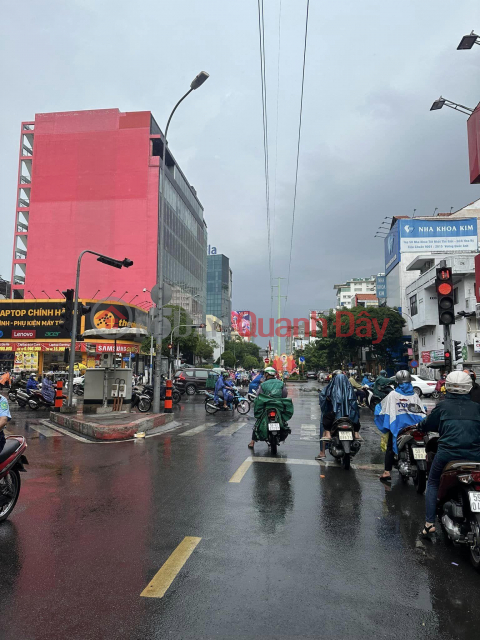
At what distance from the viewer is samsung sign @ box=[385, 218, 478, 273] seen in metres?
56.3

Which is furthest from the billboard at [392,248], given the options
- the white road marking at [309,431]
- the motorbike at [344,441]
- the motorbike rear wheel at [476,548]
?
the motorbike rear wheel at [476,548]

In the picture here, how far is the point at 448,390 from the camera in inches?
173

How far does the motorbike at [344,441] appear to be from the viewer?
7.59 meters

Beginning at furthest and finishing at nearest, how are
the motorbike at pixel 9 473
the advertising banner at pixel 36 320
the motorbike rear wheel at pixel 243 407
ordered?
the advertising banner at pixel 36 320 < the motorbike rear wheel at pixel 243 407 < the motorbike at pixel 9 473

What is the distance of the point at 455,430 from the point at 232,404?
14851 millimetres

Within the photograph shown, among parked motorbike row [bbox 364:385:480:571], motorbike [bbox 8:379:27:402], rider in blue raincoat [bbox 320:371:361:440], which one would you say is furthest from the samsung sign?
parked motorbike row [bbox 364:385:480:571]

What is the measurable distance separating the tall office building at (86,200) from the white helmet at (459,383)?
5725 centimetres

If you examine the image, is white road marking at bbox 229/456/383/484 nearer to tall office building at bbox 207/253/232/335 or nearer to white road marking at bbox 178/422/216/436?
white road marking at bbox 178/422/216/436

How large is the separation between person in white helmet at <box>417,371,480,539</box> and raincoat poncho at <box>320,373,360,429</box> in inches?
134

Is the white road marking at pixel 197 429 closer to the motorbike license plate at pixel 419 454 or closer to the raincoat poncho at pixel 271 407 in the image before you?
the raincoat poncho at pixel 271 407

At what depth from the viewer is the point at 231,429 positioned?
43.1ft

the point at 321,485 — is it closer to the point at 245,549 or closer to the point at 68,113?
the point at 245,549

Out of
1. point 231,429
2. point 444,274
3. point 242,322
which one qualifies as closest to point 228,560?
point 444,274

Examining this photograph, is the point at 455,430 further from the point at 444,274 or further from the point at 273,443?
the point at 444,274
